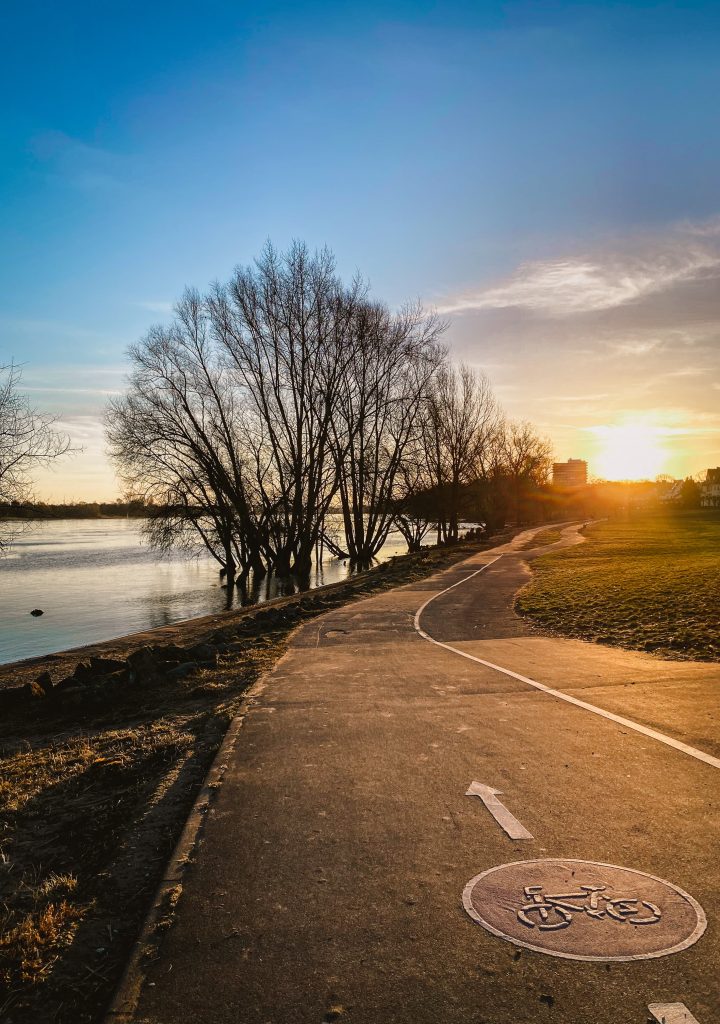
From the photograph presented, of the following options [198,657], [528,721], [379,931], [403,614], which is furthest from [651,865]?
[403,614]

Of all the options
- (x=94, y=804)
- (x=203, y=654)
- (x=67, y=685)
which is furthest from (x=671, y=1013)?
(x=203, y=654)

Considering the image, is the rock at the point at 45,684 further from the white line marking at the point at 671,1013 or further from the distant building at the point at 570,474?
the distant building at the point at 570,474

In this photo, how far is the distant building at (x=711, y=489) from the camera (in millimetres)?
140462

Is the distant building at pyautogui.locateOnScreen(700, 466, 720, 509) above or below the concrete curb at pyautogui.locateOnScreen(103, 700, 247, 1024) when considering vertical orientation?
above

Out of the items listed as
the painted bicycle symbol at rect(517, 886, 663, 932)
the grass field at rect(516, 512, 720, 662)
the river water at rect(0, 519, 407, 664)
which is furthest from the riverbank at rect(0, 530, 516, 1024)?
the river water at rect(0, 519, 407, 664)

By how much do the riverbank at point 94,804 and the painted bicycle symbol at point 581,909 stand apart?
2.07m

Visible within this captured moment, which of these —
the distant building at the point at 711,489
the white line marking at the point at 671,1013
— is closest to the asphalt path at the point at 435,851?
the white line marking at the point at 671,1013

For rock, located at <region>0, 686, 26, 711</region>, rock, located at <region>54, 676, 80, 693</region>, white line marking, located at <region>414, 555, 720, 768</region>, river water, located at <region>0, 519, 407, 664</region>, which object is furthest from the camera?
river water, located at <region>0, 519, 407, 664</region>

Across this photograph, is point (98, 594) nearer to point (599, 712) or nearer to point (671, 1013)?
point (599, 712)

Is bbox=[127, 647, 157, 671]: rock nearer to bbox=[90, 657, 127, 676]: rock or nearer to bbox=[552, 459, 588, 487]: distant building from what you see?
bbox=[90, 657, 127, 676]: rock

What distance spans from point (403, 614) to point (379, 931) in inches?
560

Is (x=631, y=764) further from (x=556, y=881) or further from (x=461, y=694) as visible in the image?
(x=461, y=694)

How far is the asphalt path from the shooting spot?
9.87ft

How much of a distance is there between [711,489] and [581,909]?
172 metres
